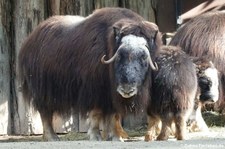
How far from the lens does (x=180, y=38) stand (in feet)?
31.8

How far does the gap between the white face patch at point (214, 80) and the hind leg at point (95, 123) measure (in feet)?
4.94

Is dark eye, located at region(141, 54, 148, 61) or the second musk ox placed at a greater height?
dark eye, located at region(141, 54, 148, 61)

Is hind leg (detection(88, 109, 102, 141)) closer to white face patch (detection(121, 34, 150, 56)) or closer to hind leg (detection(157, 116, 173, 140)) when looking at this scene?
hind leg (detection(157, 116, 173, 140))

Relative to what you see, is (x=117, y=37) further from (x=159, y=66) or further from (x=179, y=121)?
(x=179, y=121)

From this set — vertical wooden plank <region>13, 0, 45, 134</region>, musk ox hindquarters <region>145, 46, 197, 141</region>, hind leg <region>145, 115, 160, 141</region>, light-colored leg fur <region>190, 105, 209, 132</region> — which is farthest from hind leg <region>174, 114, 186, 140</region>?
vertical wooden plank <region>13, 0, 45, 134</region>

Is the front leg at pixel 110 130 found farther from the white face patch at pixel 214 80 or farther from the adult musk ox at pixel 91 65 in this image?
the white face patch at pixel 214 80

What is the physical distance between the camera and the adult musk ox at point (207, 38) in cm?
940

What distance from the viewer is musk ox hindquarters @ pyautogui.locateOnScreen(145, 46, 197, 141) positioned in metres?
7.89

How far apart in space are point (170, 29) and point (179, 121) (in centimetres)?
309

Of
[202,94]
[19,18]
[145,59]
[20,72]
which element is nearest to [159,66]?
[145,59]

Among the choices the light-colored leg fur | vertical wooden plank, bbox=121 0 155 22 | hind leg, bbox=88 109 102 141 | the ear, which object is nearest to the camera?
the ear

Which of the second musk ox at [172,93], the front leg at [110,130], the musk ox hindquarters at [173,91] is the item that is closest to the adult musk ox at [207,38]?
the second musk ox at [172,93]

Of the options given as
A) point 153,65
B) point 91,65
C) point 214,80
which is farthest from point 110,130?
point 214,80

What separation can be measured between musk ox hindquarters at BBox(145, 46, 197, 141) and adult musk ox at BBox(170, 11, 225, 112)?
1267mm
